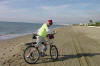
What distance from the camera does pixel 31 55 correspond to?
777 cm

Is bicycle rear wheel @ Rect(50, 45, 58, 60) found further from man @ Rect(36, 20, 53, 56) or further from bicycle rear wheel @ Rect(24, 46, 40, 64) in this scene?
bicycle rear wheel @ Rect(24, 46, 40, 64)

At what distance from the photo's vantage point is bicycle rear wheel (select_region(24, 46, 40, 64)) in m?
7.68

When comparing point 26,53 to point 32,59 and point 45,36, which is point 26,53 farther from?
point 45,36

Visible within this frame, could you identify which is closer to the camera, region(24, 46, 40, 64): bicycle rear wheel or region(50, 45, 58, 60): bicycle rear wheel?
region(24, 46, 40, 64): bicycle rear wheel

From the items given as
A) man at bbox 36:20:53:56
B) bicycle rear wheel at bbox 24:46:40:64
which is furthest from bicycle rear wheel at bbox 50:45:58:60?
bicycle rear wheel at bbox 24:46:40:64

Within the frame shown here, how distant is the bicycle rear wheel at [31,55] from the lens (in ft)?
25.2

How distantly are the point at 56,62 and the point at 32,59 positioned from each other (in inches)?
43.6

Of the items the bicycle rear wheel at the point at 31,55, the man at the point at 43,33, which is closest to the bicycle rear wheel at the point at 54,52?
the man at the point at 43,33

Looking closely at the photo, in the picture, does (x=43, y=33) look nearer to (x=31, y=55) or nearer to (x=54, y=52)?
(x=31, y=55)

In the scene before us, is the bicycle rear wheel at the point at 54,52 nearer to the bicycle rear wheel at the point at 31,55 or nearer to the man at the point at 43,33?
the man at the point at 43,33

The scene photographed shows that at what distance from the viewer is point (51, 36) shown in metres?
8.20

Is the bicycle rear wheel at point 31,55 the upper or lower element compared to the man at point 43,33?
lower

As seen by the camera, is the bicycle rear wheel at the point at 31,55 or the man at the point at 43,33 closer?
the bicycle rear wheel at the point at 31,55

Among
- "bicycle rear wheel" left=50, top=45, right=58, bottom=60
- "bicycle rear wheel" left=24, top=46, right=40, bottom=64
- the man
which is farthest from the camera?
"bicycle rear wheel" left=50, top=45, right=58, bottom=60
